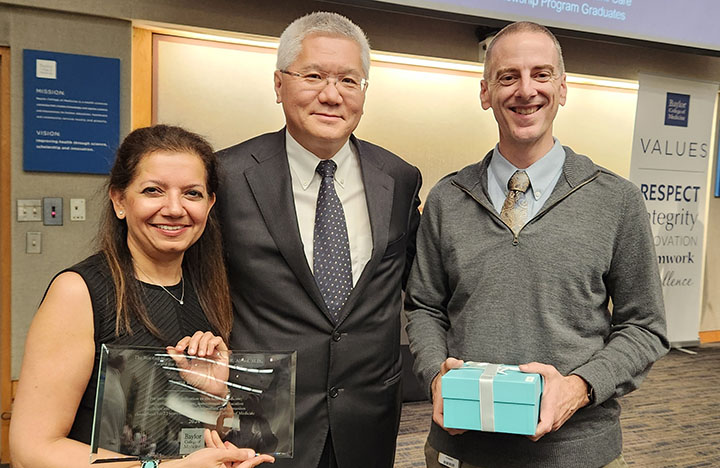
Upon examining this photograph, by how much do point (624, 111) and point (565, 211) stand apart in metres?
4.64

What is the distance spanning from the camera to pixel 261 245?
160 centimetres

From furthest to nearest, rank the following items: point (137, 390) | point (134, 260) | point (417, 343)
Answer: point (417, 343) → point (134, 260) → point (137, 390)

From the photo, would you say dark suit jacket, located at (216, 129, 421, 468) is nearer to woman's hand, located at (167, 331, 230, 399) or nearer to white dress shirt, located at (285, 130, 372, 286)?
white dress shirt, located at (285, 130, 372, 286)

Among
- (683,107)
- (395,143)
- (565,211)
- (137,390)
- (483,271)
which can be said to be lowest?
(137,390)

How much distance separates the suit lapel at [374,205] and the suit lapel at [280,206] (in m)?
0.12

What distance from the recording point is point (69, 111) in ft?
10.8

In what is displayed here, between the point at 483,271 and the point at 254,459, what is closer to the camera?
the point at 254,459

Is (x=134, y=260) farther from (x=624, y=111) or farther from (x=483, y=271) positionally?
(x=624, y=111)

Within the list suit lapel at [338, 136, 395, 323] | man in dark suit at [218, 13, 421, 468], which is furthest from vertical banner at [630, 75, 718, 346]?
man in dark suit at [218, 13, 421, 468]

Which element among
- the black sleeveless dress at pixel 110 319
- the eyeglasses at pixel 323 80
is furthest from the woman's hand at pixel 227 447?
the eyeglasses at pixel 323 80

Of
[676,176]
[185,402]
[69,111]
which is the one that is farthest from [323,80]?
[676,176]

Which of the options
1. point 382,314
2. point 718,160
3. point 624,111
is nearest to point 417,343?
point 382,314

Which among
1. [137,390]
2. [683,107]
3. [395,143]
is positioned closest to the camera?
[137,390]

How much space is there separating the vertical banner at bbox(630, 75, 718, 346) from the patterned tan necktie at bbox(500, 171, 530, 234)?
3677 mm
